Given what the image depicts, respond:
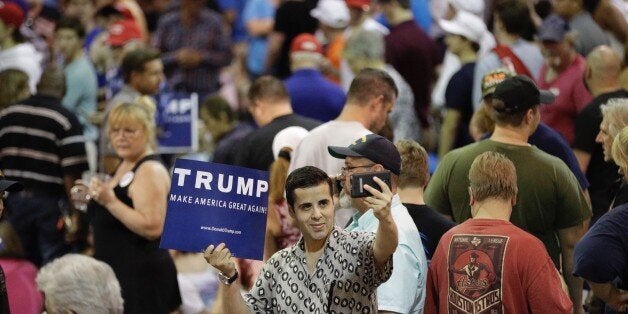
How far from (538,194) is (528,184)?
72 mm

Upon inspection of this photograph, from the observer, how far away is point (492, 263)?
6.18m

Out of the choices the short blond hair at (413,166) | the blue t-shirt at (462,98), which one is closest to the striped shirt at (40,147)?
the blue t-shirt at (462,98)

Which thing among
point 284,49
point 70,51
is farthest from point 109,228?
point 284,49

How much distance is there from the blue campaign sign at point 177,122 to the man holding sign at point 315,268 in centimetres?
527

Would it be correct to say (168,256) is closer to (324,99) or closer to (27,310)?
(27,310)

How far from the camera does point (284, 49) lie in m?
13.9

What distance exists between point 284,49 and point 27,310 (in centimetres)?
640

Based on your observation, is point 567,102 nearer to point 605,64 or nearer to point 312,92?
point 605,64

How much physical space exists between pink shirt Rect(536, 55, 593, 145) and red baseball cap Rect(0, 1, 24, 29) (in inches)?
201

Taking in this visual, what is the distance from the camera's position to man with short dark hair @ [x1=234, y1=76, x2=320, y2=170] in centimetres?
923

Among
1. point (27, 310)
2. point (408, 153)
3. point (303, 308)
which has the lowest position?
point (27, 310)

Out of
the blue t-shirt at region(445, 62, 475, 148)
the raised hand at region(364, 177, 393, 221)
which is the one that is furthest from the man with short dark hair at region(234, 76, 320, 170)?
the raised hand at region(364, 177, 393, 221)

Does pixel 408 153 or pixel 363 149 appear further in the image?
pixel 408 153

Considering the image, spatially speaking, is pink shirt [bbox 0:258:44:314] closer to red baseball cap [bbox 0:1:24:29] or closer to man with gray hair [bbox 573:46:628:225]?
man with gray hair [bbox 573:46:628:225]
